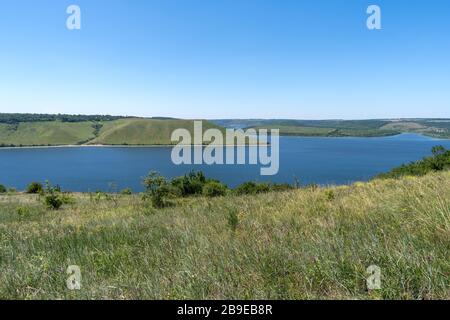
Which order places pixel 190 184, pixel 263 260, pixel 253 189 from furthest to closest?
pixel 190 184
pixel 253 189
pixel 263 260

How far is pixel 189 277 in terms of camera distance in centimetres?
314

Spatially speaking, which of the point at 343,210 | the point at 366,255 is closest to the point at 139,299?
the point at 366,255

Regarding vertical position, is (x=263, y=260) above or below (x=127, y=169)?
above

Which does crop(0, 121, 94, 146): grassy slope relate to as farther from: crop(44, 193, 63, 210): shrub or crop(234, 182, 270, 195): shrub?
crop(234, 182, 270, 195): shrub

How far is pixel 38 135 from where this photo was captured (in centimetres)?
18688

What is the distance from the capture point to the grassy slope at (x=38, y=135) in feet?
585

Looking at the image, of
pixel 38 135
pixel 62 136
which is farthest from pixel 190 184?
pixel 38 135

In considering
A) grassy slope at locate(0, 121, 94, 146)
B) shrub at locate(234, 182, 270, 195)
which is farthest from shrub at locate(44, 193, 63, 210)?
grassy slope at locate(0, 121, 94, 146)


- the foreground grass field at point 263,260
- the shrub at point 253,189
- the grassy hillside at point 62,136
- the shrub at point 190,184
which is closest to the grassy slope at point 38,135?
the grassy hillside at point 62,136

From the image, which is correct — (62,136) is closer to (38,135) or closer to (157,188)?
(38,135)
